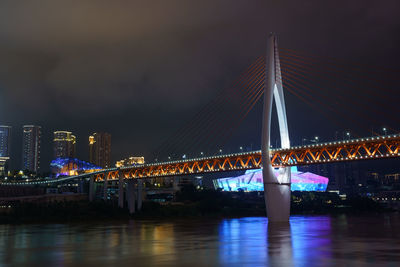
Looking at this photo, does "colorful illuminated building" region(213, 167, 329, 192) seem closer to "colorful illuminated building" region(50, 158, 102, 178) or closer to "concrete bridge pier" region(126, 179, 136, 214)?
"colorful illuminated building" region(50, 158, 102, 178)

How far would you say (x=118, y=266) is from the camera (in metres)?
20.3

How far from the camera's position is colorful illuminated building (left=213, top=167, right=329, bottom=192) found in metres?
164

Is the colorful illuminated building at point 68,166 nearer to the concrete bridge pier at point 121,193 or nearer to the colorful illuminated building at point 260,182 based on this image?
the colorful illuminated building at point 260,182

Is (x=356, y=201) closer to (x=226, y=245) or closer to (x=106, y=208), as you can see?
(x=106, y=208)

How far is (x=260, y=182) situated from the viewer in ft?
537

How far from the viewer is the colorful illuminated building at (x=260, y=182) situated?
164125 millimetres

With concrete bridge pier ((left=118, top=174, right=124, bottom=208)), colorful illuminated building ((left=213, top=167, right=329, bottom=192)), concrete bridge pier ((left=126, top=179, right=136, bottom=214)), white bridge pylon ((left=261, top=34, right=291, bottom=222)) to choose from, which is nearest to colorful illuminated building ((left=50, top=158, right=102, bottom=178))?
colorful illuminated building ((left=213, top=167, right=329, bottom=192))

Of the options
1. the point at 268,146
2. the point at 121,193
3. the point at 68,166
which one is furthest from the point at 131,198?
the point at 68,166

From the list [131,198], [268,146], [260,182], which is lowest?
[131,198]

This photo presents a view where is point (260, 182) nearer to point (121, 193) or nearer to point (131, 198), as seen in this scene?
point (131, 198)

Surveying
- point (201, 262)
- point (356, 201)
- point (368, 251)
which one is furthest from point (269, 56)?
point (356, 201)

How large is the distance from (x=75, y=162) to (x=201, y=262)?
444 feet

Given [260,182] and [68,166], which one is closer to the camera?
[68,166]

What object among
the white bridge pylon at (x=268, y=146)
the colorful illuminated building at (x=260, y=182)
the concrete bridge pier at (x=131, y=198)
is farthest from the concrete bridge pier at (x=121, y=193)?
the colorful illuminated building at (x=260, y=182)
